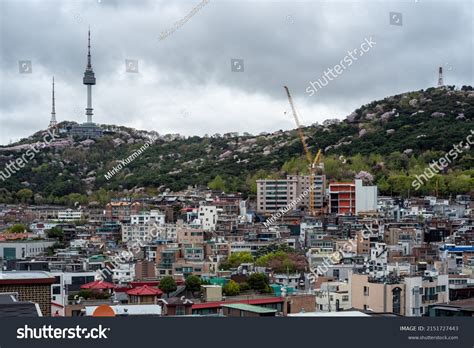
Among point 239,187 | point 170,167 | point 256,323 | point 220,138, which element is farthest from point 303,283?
point 220,138

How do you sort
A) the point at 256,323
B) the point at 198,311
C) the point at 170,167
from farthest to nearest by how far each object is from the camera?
the point at 170,167 → the point at 198,311 → the point at 256,323

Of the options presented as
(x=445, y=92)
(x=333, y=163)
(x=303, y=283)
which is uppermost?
(x=445, y=92)

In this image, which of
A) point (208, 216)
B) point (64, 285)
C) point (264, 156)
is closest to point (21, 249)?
point (208, 216)

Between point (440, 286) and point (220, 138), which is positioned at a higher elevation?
point (220, 138)

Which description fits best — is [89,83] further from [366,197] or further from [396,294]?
[396,294]

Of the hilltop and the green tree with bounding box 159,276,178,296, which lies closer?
the green tree with bounding box 159,276,178,296

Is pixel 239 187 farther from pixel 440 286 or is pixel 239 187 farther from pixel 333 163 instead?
pixel 440 286

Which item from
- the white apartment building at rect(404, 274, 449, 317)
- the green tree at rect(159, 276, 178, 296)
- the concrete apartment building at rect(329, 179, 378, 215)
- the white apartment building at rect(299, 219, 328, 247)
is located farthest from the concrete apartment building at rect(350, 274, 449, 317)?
the concrete apartment building at rect(329, 179, 378, 215)

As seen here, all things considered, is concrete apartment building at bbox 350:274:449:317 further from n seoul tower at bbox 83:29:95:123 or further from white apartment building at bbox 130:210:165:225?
n seoul tower at bbox 83:29:95:123
